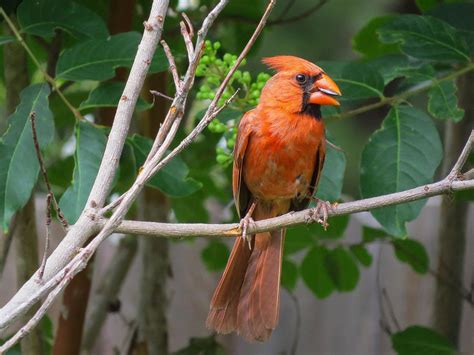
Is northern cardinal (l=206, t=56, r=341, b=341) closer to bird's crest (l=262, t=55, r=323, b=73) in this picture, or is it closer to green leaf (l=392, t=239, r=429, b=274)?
bird's crest (l=262, t=55, r=323, b=73)

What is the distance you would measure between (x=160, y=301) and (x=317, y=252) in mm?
660

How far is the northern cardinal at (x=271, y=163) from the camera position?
2850mm

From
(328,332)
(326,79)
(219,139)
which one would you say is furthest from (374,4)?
(326,79)

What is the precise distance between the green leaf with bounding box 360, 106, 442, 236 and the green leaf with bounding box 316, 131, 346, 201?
116mm

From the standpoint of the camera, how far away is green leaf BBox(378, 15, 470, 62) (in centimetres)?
279

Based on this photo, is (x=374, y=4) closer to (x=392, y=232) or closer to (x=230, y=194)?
(x=230, y=194)

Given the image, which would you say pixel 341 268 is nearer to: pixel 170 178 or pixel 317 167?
pixel 317 167

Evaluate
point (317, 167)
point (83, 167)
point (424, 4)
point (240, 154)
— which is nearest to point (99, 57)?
point (83, 167)

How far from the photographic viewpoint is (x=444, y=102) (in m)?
2.76

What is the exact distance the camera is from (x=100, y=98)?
272cm

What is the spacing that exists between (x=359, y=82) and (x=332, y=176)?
31 cm

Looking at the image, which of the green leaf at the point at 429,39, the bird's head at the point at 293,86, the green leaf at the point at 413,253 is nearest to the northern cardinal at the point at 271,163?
the bird's head at the point at 293,86

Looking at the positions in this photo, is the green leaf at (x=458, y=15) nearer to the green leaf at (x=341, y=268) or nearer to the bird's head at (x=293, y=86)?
the bird's head at (x=293, y=86)

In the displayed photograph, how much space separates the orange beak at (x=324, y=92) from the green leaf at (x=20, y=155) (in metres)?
0.84
